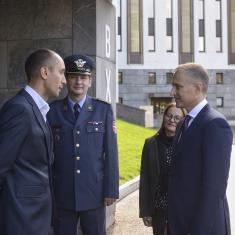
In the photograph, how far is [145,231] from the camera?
6.48 meters

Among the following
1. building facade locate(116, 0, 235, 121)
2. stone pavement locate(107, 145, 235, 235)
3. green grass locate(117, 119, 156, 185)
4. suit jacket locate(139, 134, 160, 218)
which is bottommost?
stone pavement locate(107, 145, 235, 235)

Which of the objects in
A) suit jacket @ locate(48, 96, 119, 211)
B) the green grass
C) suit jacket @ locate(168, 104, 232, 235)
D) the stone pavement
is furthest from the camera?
the green grass

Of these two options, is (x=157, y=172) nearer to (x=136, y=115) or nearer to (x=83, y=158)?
(x=83, y=158)

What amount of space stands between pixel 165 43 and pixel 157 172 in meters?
36.5

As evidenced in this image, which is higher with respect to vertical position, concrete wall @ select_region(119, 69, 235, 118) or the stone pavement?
concrete wall @ select_region(119, 69, 235, 118)

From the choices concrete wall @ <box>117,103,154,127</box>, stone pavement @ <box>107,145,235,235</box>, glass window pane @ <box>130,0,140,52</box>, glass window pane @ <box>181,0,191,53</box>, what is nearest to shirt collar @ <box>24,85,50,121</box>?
stone pavement @ <box>107,145,235,235</box>

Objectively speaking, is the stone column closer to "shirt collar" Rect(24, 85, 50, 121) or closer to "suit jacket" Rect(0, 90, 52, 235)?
"shirt collar" Rect(24, 85, 50, 121)

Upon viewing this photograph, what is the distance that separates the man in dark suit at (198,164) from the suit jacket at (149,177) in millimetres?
893

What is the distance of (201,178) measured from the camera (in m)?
2.99

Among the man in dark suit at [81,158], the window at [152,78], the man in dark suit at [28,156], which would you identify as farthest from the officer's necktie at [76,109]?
the window at [152,78]

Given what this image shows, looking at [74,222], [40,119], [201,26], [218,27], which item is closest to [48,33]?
[74,222]

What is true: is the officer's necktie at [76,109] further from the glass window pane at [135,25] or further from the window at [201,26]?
the window at [201,26]

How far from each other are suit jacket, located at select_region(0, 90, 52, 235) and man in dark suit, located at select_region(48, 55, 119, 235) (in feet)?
2.73

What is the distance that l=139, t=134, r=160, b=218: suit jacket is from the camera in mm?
4152
